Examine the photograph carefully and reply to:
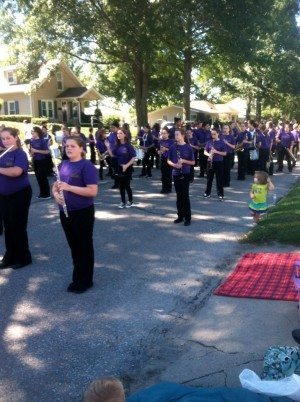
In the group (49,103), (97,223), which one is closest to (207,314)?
(97,223)

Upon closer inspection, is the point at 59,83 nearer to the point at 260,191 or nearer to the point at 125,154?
the point at 125,154

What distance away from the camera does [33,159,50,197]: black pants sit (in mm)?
11938

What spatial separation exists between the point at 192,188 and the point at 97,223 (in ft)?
16.6

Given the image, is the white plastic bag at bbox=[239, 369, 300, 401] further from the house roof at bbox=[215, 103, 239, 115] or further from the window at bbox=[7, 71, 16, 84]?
the house roof at bbox=[215, 103, 239, 115]

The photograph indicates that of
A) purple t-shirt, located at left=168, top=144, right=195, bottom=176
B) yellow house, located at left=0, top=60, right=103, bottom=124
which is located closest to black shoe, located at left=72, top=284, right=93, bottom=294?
purple t-shirt, located at left=168, top=144, right=195, bottom=176

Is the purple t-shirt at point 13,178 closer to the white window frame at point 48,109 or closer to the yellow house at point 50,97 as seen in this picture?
the yellow house at point 50,97

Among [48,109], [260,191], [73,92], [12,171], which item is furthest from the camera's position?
[73,92]

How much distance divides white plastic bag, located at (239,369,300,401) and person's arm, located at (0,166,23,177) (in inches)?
162

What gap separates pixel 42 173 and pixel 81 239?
6.80 meters

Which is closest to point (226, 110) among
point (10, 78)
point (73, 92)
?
point (73, 92)

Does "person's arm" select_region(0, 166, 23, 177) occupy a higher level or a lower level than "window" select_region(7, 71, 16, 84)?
lower

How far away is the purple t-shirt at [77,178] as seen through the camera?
18.1 ft

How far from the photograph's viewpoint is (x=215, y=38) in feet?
76.1

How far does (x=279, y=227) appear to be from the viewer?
8.61m
